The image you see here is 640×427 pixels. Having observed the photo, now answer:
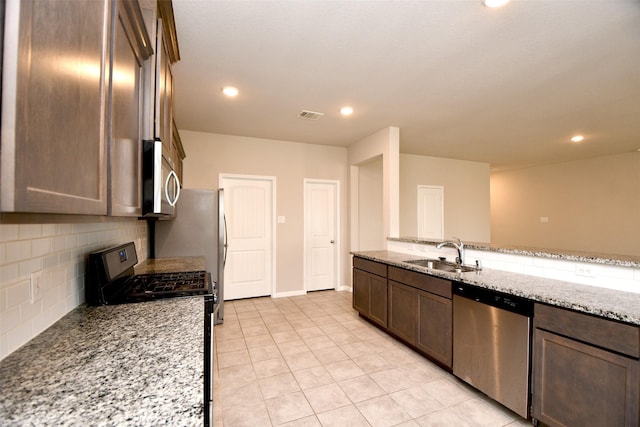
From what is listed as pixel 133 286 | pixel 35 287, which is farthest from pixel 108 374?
pixel 133 286

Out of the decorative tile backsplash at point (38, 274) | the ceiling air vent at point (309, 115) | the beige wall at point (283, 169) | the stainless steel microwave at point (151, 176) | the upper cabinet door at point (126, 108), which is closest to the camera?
the upper cabinet door at point (126, 108)

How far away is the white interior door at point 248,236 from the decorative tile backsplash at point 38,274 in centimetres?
300

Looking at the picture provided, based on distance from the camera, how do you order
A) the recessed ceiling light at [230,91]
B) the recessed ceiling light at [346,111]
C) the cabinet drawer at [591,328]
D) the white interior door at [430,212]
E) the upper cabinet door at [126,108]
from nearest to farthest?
1. the upper cabinet door at [126,108]
2. the cabinet drawer at [591,328]
3. the recessed ceiling light at [230,91]
4. the recessed ceiling light at [346,111]
5. the white interior door at [430,212]

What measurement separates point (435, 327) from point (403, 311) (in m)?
0.42

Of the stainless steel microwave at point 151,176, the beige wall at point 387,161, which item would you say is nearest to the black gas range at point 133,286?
the stainless steel microwave at point 151,176

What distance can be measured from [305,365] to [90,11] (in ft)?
8.82

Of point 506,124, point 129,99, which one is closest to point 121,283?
point 129,99

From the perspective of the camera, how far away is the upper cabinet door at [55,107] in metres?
0.43

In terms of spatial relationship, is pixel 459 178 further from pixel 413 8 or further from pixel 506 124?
pixel 413 8

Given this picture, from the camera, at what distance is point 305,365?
2.62 meters

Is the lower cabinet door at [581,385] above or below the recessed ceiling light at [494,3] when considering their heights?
below

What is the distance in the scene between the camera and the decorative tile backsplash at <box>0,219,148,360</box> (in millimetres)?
956

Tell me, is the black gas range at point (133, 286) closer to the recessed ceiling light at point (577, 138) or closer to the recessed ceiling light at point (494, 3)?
the recessed ceiling light at point (494, 3)

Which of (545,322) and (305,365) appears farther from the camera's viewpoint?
(305,365)
